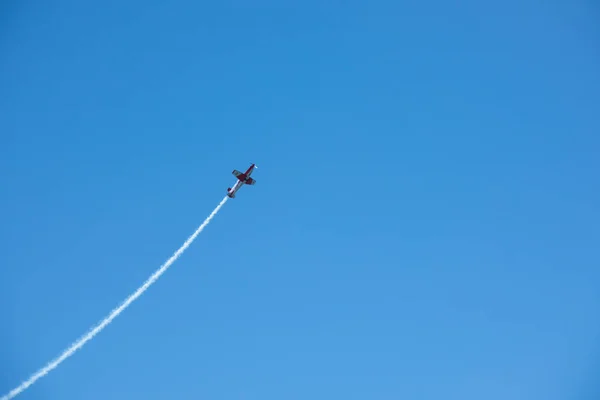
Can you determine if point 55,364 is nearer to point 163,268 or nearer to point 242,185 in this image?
point 163,268

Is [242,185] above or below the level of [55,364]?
above

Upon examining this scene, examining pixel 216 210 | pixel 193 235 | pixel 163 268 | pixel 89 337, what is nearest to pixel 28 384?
pixel 89 337

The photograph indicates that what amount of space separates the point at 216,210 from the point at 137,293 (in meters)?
17.4

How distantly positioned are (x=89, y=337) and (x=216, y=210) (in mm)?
25891

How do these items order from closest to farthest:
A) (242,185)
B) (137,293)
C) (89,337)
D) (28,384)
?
(28,384) → (89,337) → (137,293) → (242,185)

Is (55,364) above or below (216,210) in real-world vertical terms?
below

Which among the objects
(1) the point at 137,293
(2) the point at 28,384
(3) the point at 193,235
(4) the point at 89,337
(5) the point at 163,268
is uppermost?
(3) the point at 193,235

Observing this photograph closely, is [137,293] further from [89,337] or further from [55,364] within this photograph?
[55,364]

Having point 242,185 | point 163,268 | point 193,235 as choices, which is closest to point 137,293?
point 163,268

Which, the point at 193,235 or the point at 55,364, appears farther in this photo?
the point at 193,235

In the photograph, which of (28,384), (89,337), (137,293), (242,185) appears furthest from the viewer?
(242,185)

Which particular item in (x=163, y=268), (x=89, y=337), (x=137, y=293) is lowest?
(x=89, y=337)

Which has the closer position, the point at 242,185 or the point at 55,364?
the point at 55,364

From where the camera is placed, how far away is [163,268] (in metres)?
73.4
